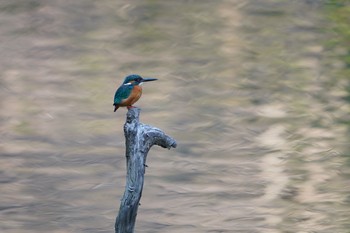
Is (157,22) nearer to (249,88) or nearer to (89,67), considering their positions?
(89,67)

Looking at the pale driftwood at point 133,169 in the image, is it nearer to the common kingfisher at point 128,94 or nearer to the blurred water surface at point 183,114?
the common kingfisher at point 128,94

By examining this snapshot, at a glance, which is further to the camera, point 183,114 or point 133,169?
point 183,114

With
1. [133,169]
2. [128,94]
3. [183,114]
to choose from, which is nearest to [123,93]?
[128,94]

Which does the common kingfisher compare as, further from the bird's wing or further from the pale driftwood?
the pale driftwood

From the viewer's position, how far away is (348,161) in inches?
344

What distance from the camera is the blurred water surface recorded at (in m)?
7.78

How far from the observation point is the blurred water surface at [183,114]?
7.78 metres

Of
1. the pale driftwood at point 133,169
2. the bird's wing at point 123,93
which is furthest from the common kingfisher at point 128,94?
the pale driftwood at point 133,169

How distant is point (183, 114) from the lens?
34.8 feet

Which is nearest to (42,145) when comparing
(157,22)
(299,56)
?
(299,56)

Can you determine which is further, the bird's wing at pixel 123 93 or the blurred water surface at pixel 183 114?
the blurred water surface at pixel 183 114

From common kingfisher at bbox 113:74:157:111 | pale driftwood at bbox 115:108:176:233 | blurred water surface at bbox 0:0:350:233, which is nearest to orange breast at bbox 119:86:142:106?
common kingfisher at bbox 113:74:157:111

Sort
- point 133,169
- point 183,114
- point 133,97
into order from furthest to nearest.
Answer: point 183,114 < point 133,97 < point 133,169

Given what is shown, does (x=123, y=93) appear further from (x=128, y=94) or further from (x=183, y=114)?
(x=183, y=114)
